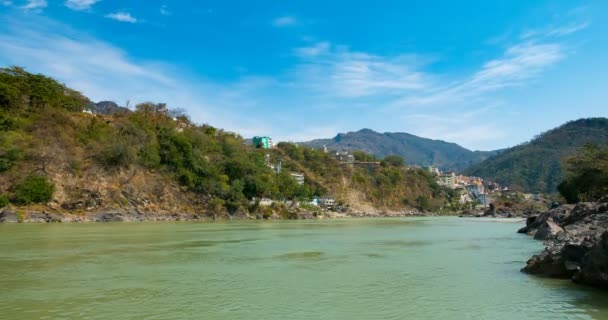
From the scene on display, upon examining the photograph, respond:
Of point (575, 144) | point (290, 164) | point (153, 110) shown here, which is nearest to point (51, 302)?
point (153, 110)

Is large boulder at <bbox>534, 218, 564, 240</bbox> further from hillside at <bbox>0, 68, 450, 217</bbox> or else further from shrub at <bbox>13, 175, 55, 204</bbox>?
shrub at <bbox>13, 175, 55, 204</bbox>

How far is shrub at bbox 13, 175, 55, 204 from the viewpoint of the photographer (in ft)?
165

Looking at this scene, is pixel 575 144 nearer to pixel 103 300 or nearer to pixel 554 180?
pixel 554 180

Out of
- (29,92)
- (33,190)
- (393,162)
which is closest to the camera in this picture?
(33,190)

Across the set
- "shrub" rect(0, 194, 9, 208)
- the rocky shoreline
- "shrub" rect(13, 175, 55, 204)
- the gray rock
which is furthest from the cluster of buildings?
the gray rock

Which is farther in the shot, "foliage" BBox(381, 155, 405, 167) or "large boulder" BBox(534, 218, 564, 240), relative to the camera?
"foliage" BBox(381, 155, 405, 167)

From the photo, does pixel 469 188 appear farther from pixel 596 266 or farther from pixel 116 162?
pixel 596 266

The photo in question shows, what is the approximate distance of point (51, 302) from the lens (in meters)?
9.94

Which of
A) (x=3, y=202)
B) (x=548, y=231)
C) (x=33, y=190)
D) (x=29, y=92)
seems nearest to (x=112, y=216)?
(x=33, y=190)

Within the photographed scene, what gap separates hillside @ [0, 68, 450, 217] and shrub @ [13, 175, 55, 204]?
0.10 m

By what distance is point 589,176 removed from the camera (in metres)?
55.0

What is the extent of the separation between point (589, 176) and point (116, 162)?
60840 mm

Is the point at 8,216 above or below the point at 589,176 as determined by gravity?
below

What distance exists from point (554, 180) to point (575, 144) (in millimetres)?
26323
